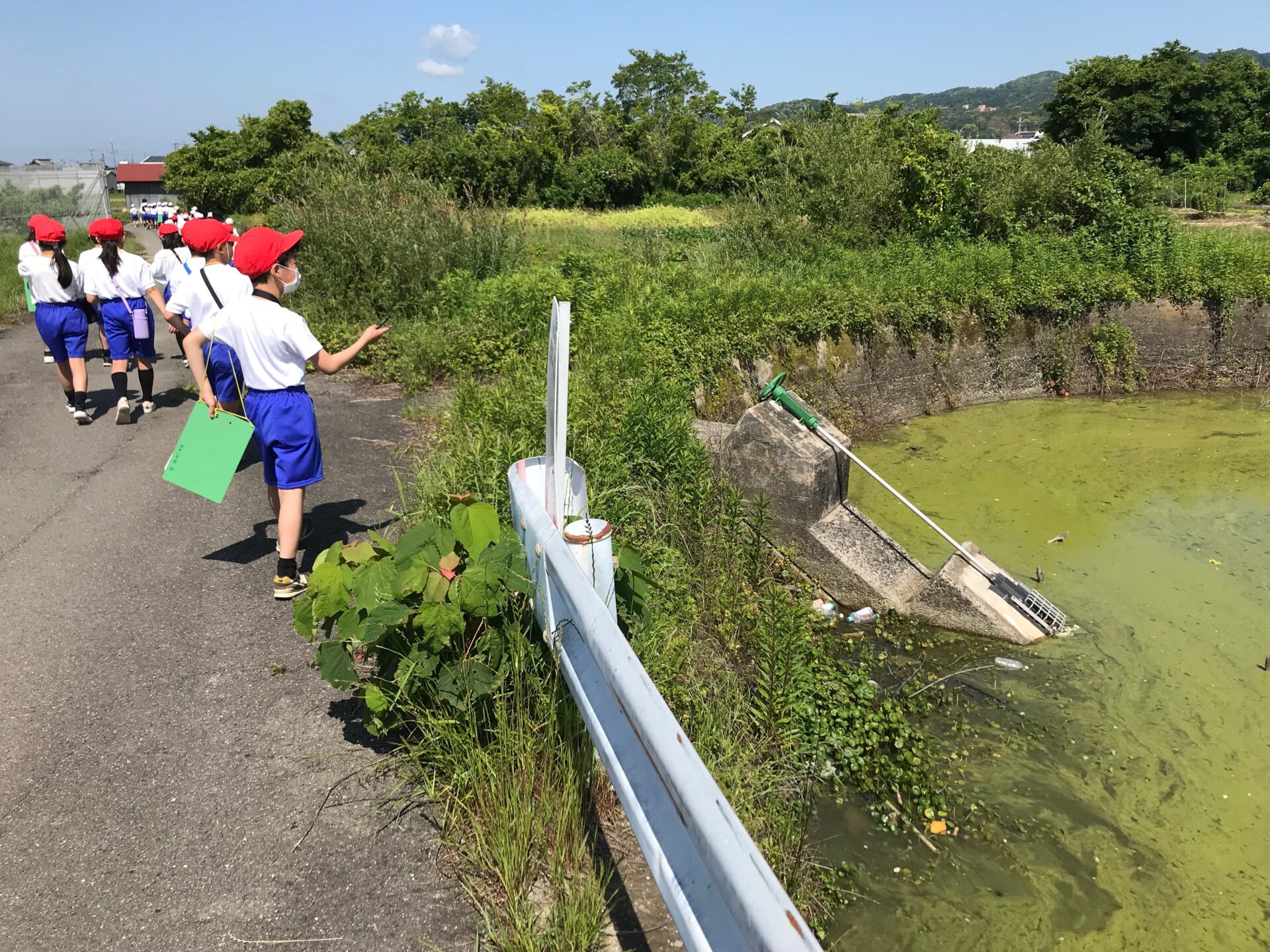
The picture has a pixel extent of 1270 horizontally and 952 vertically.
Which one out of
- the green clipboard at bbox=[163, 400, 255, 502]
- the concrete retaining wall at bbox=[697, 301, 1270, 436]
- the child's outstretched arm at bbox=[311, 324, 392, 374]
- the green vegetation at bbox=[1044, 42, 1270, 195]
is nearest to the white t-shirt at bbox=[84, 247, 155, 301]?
the green clipboard at bbox=[163, 400, 255, 502]

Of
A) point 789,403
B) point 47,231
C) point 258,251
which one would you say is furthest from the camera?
point 47,231

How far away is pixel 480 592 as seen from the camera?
8.64 ft

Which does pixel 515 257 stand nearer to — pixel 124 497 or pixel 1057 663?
pixel 124 497

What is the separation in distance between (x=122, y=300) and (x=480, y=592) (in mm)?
6099

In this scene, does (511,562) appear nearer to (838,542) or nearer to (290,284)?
(290,284)

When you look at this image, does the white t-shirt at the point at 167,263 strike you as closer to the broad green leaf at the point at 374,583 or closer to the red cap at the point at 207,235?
the red cap at the point at 207,235

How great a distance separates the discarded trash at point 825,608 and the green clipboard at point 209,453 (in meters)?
3.33

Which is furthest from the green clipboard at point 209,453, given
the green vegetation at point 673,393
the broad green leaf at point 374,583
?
the broad green leaf at point 374,583

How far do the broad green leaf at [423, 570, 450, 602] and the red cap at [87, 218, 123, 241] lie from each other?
5867mm

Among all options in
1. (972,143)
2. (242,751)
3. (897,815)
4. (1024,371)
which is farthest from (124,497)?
(972,143)

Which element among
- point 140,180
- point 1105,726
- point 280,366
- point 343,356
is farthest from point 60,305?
point 140,180

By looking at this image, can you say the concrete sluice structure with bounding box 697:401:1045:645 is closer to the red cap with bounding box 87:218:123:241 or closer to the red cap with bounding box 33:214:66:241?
→ the red cap with bounding box 87:218:123:241

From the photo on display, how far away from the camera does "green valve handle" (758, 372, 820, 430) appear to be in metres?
5.77

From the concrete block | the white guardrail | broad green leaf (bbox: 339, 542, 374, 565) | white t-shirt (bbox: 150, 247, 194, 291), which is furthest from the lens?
white t-shirt (bbox: 150, 247, 194, 291)
